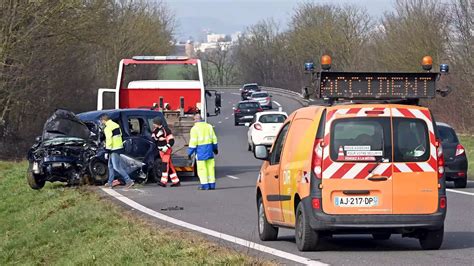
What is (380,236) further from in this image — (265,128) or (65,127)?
(265,128)

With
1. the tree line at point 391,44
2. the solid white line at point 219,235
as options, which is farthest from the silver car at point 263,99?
the solid white line at point 219,235

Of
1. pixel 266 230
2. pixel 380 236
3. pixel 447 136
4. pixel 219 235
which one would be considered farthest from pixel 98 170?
pixel 380 236

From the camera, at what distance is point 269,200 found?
13.2 metres

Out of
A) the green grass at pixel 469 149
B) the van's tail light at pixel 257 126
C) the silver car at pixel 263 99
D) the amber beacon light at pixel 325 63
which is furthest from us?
the silver car at pixel 263 99

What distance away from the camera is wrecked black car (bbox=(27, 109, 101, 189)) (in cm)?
2284

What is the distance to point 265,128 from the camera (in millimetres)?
39906

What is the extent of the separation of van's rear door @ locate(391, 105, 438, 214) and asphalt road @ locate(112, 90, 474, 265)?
1.93 feet

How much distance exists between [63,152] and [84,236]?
7875mm

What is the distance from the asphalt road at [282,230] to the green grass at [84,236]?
86cm

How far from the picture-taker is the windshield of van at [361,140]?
11.3 metres

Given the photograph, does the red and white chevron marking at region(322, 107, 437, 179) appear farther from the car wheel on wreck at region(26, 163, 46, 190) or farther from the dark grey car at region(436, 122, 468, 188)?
the car wheel on wreck at region(26, 163, 46, 190)

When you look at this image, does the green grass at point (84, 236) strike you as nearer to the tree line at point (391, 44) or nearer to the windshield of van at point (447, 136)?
the windshield of van at point (447, 136)

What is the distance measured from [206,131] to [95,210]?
5.41 meters

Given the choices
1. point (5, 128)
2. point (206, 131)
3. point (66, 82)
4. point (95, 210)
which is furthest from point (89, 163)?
point (66, 82)
